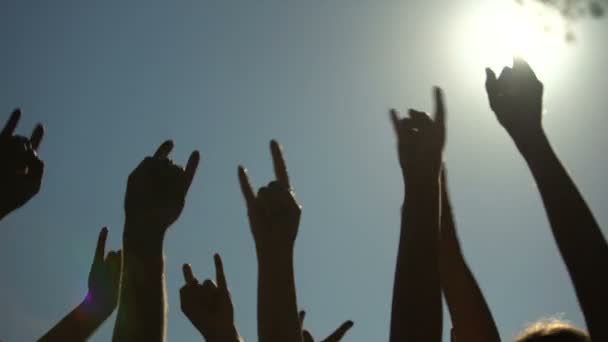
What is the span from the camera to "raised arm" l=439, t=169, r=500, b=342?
3537mm

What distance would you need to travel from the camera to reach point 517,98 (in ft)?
9.65

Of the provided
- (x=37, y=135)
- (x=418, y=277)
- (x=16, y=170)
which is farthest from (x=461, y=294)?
(x=37, y=135)

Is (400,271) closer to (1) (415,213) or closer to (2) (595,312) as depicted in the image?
(1) (415,213)

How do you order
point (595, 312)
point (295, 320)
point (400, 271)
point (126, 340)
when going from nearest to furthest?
point (595, 312)
point (400, 271)
point (126, 340)
point (295, 320)

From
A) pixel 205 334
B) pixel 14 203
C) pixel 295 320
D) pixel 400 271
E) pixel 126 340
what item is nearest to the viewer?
pixel 400 271

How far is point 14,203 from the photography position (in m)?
3.39

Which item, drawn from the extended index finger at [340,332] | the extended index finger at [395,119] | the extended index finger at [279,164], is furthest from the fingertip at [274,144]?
the extended index finger at [340,332]

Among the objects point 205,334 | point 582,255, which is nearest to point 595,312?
point 582,255

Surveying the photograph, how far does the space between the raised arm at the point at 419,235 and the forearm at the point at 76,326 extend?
6.89 ft

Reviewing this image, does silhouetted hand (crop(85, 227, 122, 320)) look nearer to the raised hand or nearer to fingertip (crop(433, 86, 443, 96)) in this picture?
the raised hand

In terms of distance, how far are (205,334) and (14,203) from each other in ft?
4.28

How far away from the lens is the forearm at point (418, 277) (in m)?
2.05

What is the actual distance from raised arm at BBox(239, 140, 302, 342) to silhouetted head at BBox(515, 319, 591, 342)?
165 cm

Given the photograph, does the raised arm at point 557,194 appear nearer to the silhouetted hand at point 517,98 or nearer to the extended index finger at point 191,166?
Answer: the silhouetted hand at point 517,98
